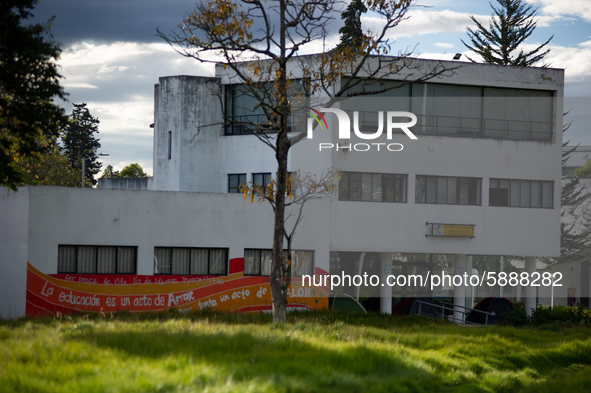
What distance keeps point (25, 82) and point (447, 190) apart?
19.9 metres

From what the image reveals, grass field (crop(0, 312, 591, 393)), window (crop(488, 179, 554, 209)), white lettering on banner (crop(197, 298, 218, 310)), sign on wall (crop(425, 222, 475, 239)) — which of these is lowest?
white lettering on banner (crop(197, 298, 218, 310))

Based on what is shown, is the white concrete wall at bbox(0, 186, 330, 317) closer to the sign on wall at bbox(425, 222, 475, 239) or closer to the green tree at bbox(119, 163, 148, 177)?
the sign on wall at bbox(425, 222, 475, 239)

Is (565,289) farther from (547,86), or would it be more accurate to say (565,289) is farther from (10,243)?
(10,243)

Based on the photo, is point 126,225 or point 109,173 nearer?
point 126,225

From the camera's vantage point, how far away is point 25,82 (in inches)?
606

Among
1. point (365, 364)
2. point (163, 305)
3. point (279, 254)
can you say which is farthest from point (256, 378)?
point (163, 305)

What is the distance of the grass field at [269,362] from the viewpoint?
22.9 ft

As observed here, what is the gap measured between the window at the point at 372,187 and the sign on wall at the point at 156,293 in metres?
4.26

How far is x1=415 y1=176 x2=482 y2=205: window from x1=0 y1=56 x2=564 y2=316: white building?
0.16 ft

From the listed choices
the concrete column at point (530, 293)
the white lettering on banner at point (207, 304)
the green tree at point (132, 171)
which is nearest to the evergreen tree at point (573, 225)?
the concrete column at point (530, 293)

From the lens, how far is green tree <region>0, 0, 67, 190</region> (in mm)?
15031

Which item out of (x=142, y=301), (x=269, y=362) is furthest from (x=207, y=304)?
(x=269, y=362)

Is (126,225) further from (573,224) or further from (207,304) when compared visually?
(573,224)

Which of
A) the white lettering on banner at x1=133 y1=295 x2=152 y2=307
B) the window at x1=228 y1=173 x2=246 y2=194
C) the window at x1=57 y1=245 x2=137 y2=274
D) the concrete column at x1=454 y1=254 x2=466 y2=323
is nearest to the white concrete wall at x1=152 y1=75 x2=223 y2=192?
the window at x1=228 y1=173 x2=246 y2=194
